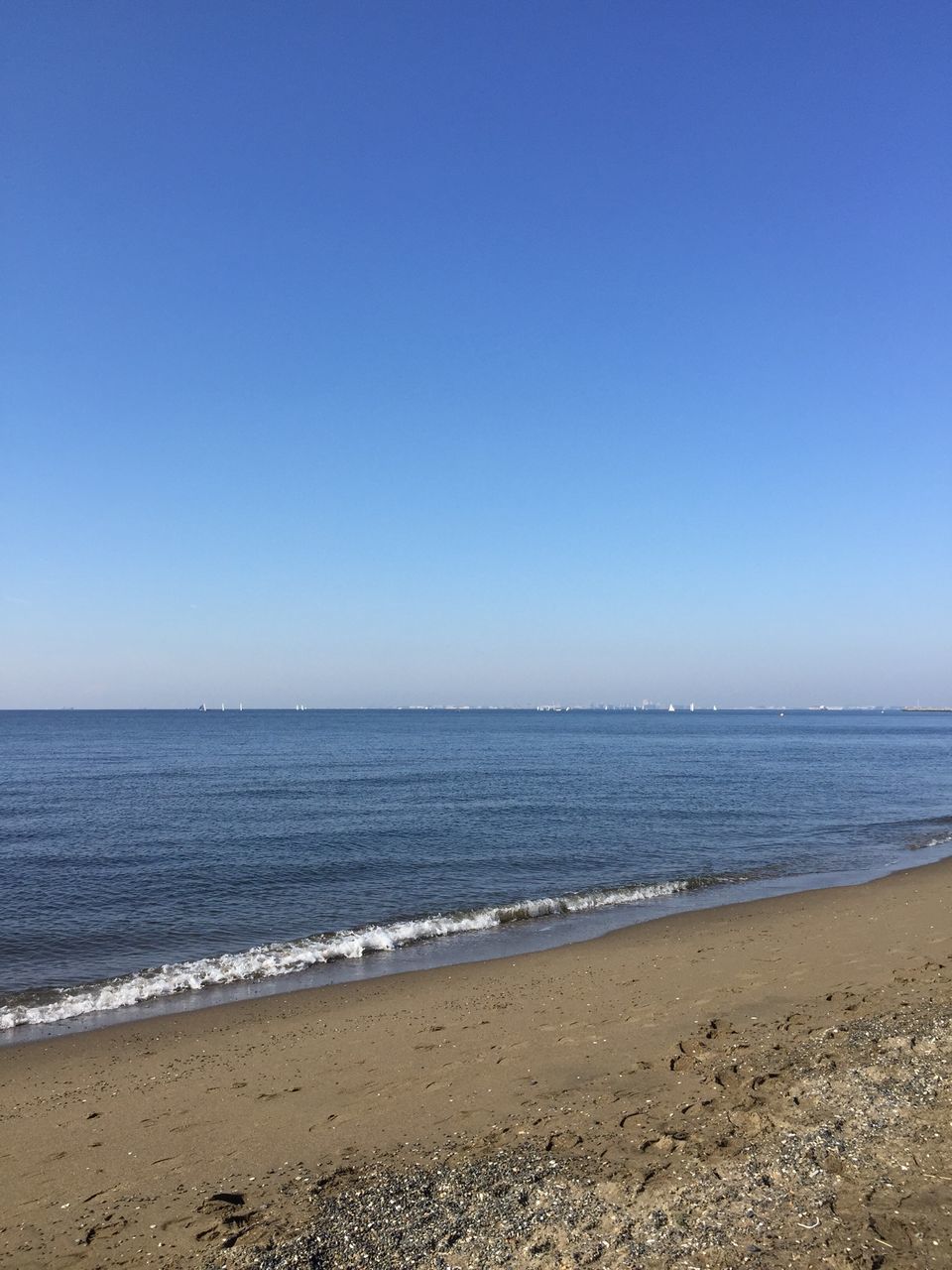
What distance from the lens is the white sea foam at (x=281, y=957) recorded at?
12875 mm

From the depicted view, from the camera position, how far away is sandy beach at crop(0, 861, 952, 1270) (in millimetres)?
5539

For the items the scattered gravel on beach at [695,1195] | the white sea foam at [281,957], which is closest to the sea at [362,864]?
the white sea foam at [281,957]

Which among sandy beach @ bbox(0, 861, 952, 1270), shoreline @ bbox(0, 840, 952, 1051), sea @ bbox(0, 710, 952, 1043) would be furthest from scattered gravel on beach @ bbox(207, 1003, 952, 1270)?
sea @ bbox(0, 710, 952, 1043)

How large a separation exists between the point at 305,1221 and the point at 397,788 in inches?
1588

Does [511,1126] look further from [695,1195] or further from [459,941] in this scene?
[459,941]

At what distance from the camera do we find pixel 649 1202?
5781mm

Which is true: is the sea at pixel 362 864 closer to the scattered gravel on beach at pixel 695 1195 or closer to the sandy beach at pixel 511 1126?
the sandy beach at pixel 511 1126

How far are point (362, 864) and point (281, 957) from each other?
31.0ft

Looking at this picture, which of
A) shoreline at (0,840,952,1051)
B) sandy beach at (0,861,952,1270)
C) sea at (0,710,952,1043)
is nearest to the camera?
sandy beach at (0,861,952,1270)

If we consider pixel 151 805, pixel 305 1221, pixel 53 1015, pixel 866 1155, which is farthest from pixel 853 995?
pixel 151 805

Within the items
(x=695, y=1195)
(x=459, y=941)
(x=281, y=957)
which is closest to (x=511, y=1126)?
(x=695, y=1195)

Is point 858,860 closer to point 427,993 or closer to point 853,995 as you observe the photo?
point 853,995

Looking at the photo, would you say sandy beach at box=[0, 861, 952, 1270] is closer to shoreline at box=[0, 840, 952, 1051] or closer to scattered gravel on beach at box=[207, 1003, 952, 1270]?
scattered gravel on beach at box=[207, 1003, 952, 1270]

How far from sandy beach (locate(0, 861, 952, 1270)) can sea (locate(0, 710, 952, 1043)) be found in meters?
2.72
